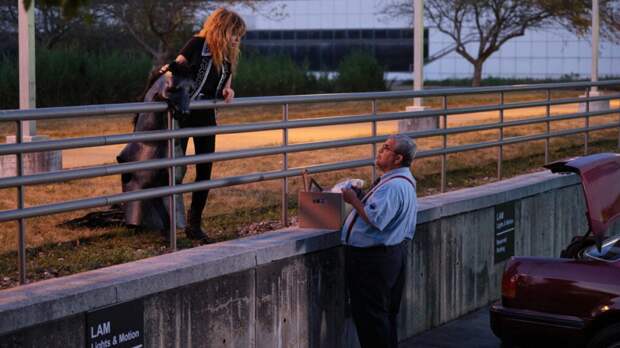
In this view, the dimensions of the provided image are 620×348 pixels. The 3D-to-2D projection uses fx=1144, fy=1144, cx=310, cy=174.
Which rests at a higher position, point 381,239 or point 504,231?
point 381,239

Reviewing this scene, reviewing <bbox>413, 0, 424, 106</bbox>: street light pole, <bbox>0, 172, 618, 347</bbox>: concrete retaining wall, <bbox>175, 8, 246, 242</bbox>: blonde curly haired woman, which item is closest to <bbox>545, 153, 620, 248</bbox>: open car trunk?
<bbox>0, 172, 618, 347</bbox>: concrete retaining wall

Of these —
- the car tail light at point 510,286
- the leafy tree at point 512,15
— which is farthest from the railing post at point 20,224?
the leafy tree at point 512,15

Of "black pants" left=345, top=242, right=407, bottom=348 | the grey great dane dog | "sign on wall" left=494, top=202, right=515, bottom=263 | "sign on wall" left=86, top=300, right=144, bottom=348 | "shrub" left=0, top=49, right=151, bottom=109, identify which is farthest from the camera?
"shrub" left=0, top=49, right=151, bottom=109

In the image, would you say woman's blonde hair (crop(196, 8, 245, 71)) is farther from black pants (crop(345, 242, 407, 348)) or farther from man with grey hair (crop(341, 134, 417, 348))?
black pants (crop(345, 242, 407, 348))

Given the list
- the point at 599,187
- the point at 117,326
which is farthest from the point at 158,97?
the point at 599,187

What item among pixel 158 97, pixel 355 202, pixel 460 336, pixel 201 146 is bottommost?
pixel 460 336

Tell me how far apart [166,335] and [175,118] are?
1509mm

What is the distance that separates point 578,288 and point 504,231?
3543 mm

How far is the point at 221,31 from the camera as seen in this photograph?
26.3 ft

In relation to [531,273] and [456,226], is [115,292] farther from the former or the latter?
[456,226]

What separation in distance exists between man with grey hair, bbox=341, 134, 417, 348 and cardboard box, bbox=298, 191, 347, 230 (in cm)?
29

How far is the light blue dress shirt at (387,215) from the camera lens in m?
7.41

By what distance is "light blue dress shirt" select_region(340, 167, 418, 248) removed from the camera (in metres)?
7.41

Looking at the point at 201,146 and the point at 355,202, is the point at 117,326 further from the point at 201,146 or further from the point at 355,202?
the point at 201,146
